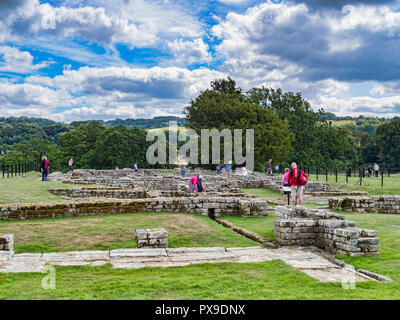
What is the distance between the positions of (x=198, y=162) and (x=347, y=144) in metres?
24.6

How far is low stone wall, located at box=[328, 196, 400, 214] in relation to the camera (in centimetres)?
1670

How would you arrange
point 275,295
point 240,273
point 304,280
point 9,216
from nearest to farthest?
point 275,295, point 304,280, point 240,273, point 9,216

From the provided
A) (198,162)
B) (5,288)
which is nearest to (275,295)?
(5,288)

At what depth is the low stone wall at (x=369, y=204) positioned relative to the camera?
16.7 meters

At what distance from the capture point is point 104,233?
9539 mm

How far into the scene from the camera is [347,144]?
58.0 metres

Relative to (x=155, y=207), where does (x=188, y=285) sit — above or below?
below

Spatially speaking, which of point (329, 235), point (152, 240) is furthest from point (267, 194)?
point (152, 240)

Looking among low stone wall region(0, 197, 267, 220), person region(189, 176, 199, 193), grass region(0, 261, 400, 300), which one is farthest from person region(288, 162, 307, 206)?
grass region(0, 261, 400, 300)

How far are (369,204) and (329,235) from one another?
30.6ft

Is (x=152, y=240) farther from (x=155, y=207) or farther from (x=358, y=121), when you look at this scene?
(x=358, y=121)

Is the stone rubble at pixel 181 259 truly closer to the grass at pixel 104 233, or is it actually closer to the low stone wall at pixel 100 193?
the grass at pixel 104 233

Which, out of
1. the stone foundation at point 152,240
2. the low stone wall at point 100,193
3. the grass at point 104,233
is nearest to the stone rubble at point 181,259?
the stone foundation at point 152,240
